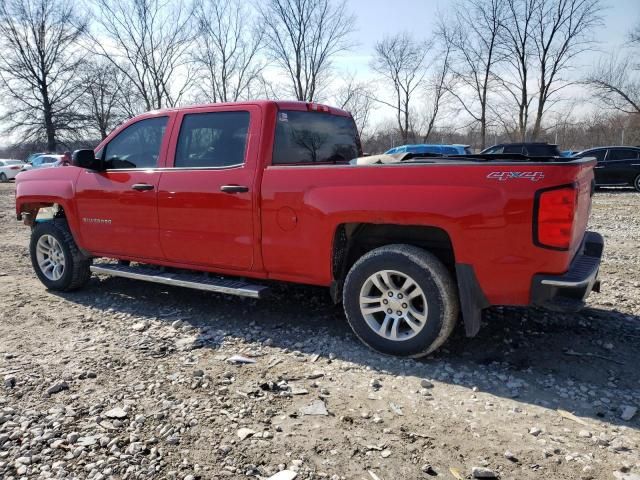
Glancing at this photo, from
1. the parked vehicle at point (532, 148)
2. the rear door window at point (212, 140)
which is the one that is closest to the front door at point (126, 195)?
the rear door window at point (212, 140)

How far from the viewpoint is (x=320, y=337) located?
412 cm

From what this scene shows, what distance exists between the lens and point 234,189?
161 inches

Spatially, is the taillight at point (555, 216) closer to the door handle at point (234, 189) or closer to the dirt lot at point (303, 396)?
the dirt lot at point (303, 396)

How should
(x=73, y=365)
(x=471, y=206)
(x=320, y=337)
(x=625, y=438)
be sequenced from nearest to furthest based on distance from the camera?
(x=625, y=438) < (x=471, y=206) < (x=73, y=365) < (x=320, y=337)

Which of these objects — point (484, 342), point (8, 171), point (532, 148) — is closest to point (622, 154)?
point (532, 148)

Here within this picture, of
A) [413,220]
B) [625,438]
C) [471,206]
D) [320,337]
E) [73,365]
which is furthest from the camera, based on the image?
[320,337]

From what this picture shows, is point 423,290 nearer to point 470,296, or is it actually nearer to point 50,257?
point 470,296

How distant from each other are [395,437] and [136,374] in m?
1.91

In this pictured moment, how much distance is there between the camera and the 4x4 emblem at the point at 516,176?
296cm

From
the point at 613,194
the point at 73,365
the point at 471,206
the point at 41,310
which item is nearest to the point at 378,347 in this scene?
the point at 471,206

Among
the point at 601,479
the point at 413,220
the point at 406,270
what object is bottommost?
the point at 601,479

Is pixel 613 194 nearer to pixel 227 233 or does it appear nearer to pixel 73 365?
pixel 227 233

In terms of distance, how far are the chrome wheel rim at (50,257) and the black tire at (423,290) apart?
369 cm

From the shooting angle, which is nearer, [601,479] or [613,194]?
[601,479]
